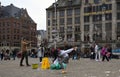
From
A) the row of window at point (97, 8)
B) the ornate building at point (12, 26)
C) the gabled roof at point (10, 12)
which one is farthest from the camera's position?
the gabled roof at point (10, 12)

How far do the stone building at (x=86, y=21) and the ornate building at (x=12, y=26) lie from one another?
62.7 ft

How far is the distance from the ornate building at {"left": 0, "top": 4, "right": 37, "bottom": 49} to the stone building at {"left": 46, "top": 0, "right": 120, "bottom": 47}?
19098 mm

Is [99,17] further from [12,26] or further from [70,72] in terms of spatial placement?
[70,72]

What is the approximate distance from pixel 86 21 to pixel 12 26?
34698mm

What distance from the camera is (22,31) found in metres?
126

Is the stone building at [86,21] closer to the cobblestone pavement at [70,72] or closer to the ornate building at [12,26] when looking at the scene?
the ornate building at [12,26]

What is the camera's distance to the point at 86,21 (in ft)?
311

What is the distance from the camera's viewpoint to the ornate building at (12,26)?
119 m

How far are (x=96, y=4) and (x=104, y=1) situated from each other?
300 cm

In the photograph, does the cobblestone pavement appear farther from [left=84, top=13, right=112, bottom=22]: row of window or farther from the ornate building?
the ornate building

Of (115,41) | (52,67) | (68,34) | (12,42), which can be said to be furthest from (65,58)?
(12,42)

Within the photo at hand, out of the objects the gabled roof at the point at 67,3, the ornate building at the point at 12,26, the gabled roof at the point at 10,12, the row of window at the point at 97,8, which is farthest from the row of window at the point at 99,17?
the gabled roof at the point at 10,12

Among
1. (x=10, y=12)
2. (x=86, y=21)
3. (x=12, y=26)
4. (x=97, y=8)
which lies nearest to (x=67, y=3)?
(x=86, y=21)

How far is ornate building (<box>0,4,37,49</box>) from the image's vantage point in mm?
119062
